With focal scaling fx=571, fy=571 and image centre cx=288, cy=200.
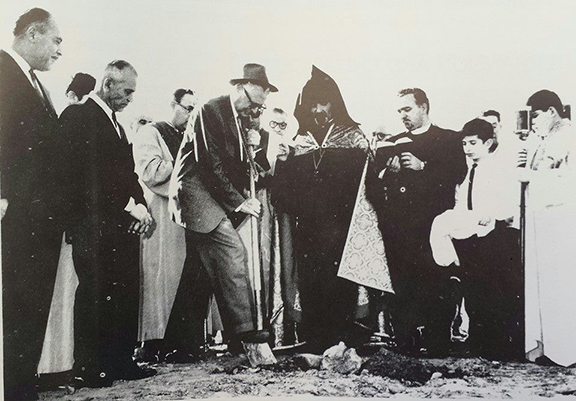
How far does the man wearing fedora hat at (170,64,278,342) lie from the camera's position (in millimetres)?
3619

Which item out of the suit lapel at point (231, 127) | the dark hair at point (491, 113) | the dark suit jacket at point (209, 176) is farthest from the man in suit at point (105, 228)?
the dark hair at point (491, 113)

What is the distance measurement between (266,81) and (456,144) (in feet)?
4.11

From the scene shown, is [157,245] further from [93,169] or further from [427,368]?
[427,368]

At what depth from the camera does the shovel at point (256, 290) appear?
11.8 ft

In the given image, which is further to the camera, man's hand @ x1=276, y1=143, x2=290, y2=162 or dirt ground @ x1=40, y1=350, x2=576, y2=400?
man's hand @ x1=276, y1=143, x2=290, y2=162

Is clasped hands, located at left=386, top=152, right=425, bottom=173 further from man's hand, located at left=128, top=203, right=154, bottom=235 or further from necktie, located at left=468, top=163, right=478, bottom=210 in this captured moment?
man's hand, located at left=128, top=203, right=154, bottom=235

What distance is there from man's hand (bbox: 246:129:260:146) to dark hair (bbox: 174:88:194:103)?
439 millimetres

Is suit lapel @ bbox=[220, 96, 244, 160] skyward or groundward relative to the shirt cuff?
skyward

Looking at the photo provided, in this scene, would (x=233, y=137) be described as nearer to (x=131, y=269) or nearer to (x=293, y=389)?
(x=131, y=269)

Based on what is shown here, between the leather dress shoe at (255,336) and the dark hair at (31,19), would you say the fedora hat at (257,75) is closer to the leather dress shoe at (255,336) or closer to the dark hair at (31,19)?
the dark hair at (31,19)

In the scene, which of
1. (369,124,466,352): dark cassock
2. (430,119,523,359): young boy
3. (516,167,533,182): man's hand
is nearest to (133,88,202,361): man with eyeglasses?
(369,124,466,352): dark cassock

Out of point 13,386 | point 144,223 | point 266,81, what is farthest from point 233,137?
point 13,386

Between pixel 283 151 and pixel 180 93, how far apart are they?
2.45 ft

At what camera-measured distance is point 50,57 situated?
3.60 metres
